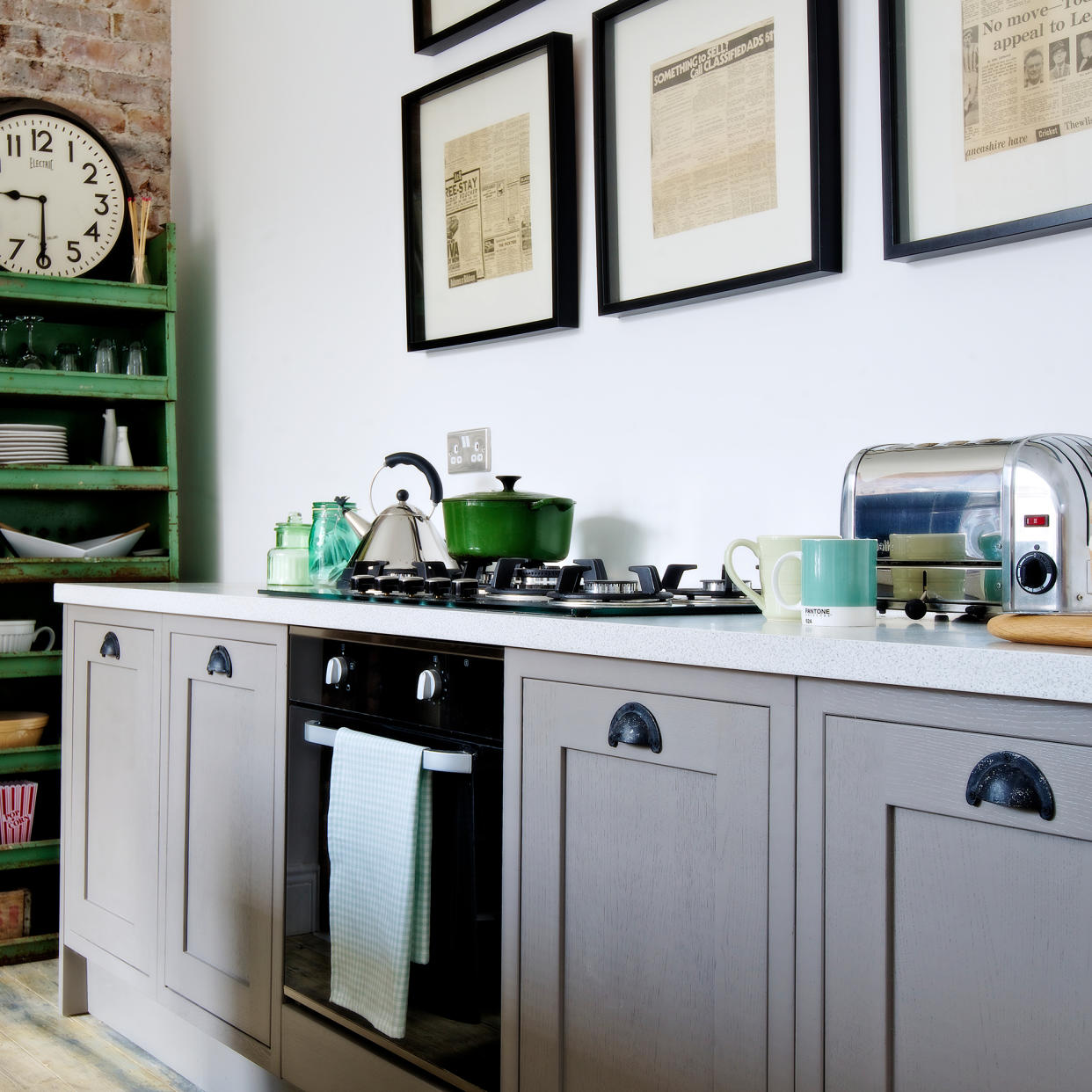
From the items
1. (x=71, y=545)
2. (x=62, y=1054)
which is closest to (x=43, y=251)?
(x=71, y=545)

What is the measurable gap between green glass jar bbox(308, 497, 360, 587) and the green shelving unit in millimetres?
977

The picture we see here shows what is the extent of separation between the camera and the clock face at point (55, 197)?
3.25m

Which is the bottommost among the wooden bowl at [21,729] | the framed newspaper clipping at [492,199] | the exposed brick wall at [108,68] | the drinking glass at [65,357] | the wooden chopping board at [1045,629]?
the wooden bowl at [21,729]

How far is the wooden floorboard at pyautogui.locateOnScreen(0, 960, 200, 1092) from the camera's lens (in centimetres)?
241

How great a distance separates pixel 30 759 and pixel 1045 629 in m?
2.74

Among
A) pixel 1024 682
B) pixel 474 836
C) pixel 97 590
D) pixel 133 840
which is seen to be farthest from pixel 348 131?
pixel 1024 682

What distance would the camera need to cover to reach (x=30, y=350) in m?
3.24

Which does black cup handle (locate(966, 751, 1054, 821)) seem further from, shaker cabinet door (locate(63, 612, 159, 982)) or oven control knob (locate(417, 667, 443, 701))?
shaker cabinet door (locate(63, 612, 159, 982))

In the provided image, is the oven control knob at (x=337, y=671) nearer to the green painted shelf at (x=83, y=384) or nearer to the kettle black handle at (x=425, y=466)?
the kettle black handle at (x=425, y=466)

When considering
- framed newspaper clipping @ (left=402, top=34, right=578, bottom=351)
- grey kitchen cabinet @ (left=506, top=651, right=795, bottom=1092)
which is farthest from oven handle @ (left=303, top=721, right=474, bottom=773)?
framed newspaper clipping @ (left=402, top=34, right=578, bottom=351)

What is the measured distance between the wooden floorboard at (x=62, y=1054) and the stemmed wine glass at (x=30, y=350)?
157 cm

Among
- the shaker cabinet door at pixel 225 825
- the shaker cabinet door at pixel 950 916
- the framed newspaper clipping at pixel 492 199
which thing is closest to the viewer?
the shaker cabinet door at pixel 950 916

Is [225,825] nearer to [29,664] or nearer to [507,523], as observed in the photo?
[507,523]

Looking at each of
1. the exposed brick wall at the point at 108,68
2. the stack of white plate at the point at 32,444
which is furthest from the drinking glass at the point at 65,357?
the exposed brick wall at the point at 108,68
